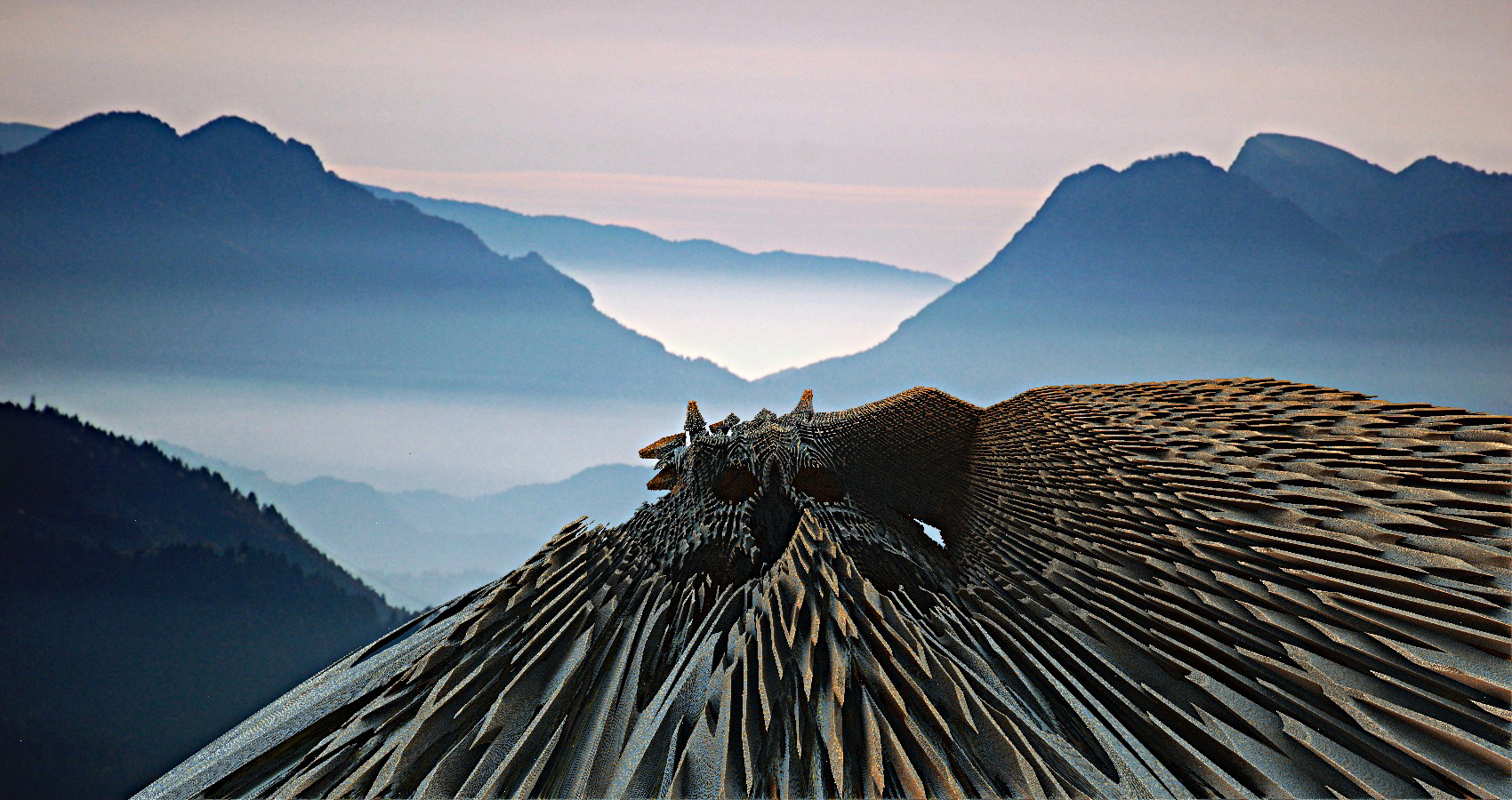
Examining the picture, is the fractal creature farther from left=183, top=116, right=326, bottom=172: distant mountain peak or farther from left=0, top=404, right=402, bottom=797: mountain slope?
left=183, top=116, right=326, bottom=172: distant mountain peak

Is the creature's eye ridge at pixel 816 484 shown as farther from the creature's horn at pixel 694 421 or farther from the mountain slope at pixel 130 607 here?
the mountain slope at pixel 130 607

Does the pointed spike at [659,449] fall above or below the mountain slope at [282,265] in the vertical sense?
below

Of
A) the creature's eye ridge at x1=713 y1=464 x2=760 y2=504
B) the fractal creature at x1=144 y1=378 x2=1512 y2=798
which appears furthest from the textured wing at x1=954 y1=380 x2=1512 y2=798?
the creature's eye ridge at x1=713 y1=464 x2=760 y2=504

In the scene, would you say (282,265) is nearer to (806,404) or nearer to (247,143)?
(247,143)

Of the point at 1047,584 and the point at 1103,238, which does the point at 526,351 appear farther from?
the point at 1047,584

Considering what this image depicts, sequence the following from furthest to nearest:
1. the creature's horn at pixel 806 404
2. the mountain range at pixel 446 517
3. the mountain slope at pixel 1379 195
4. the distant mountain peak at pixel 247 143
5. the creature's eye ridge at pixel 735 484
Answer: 1. the mountain range at pixel 446 517
2. the distant mountain peak at pixel 247 143
3. the mountain slope at pixel 1379 195
4. the creature's horn at pixel 806 404
5. the creature's eye ridge at pixel 735 484

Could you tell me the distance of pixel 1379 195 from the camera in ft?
132

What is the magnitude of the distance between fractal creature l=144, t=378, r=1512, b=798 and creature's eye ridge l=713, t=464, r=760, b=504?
1.88 meters

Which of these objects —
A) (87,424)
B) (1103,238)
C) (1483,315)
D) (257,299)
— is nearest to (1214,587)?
(87,424)

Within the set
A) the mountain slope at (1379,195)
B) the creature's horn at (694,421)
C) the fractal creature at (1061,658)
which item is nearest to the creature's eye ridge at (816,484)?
the creature's horn at (694,421)

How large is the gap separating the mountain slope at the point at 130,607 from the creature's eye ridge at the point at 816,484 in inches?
644

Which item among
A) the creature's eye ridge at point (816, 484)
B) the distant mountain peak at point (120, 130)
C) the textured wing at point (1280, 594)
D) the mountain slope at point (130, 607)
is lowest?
the textured wing at point (1280, 594)

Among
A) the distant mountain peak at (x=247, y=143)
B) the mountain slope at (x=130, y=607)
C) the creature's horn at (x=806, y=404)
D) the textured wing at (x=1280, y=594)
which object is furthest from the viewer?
the distant mountain peak at (x=247, y=143)

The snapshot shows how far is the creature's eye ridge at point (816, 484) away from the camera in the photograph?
674 cm
